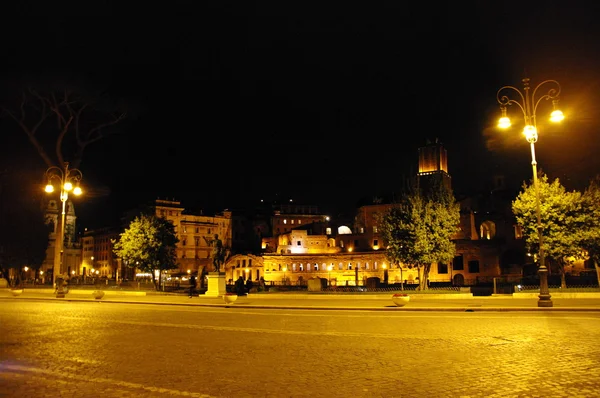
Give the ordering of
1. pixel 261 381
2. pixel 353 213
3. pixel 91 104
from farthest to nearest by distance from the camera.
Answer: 1. pixel 353 213
2. pixel 91 104
3. pixel 261 381

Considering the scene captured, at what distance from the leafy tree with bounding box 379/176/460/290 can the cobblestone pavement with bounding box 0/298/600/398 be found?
1706cm

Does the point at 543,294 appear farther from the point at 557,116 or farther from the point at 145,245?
the point at 145,245

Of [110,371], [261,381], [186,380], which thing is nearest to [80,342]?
[110,371]

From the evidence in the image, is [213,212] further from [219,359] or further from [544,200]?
[219,359]

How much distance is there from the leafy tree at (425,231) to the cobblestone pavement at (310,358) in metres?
17.1

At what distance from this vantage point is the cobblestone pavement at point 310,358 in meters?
7.48

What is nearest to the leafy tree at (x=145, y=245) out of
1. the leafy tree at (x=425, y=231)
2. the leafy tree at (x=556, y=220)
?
the leafy tree at (x=425, y=231)

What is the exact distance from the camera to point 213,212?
140 meters

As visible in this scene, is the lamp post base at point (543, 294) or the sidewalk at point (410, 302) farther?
the sidewalk at point (410, 302)

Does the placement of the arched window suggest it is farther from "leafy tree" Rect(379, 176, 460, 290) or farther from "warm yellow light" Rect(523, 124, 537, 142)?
"warm yellow light" Rect(523, 124, 537, 142)

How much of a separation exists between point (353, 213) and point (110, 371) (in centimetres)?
12507

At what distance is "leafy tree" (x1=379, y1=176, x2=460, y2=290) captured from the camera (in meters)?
33.7

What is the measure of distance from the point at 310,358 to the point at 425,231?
83.0 ft

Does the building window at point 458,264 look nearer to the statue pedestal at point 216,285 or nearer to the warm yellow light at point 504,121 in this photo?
the statue pedestal at point 216,285
